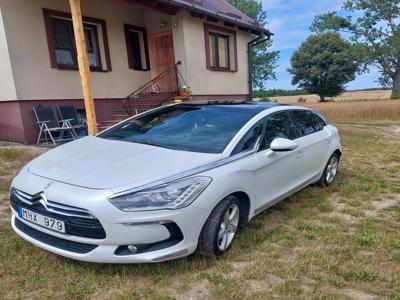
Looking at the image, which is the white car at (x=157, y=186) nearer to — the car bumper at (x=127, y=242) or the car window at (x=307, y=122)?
the car bumper at (x=127, y=242)

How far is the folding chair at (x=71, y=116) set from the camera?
864 centimetres

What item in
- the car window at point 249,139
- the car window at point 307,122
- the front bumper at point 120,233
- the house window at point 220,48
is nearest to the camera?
the front bumper at point 120,233

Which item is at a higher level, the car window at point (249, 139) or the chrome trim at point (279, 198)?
the car window at point (249, 139)

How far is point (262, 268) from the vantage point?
8.93ft

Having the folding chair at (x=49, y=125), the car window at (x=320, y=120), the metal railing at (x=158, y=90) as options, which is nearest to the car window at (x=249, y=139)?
the car window at (x=320, y=120)

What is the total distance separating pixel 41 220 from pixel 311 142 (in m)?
3.28

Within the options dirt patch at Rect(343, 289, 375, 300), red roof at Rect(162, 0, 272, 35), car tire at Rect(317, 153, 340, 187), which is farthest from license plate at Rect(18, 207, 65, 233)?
red roof at Rect(162, 0, 272, 35)

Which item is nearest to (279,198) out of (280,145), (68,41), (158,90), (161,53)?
(280,145)

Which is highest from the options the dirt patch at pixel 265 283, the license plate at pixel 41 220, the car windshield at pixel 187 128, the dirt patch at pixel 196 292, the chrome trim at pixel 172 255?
the car windshield at pixel 187 128

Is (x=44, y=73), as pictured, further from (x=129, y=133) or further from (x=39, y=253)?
(x=39, y=253)

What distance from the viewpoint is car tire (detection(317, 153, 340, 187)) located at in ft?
16.3

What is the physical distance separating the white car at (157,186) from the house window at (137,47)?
7980 mm

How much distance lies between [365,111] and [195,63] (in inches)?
474

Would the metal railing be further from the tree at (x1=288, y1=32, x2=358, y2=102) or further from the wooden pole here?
the tree at (x1=288, y1=32, x2=358, y2=102)
